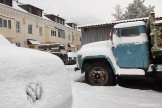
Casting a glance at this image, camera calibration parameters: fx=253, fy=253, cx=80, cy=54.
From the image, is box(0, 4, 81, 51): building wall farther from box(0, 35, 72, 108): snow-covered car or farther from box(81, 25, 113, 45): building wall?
box(0, 35, 72, 108): snow-covered car

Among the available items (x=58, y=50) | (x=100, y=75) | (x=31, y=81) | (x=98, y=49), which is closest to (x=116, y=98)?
(x=100, y=75)

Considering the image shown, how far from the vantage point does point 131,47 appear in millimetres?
8430

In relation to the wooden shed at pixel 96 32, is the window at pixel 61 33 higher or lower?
higher

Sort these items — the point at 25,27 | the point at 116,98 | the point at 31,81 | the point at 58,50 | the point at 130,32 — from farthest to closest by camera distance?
the point at 25,27, the point at 58,50, the point at 130,32, the point at 116,98, the point at 31,81

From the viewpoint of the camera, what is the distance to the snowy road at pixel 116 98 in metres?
6.06

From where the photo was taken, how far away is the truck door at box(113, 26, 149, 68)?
8214mm

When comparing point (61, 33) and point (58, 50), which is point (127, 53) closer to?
point (58, 50)

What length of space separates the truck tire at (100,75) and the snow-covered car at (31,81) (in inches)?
225

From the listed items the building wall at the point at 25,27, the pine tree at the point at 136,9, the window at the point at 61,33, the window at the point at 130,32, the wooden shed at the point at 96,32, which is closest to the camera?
the window at the point at 130,32

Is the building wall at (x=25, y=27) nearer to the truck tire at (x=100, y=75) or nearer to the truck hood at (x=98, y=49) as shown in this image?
the truck hood at (x=98, y=49)

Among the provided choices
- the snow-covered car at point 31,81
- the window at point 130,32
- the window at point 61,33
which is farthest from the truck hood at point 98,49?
the window at point 61,33

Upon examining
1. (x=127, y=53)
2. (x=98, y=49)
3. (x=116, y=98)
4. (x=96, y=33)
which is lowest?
(x=116, y=98)

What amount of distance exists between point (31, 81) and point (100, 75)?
6.55 meters

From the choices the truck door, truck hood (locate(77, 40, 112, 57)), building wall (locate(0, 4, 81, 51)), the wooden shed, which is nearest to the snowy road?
the truck door
